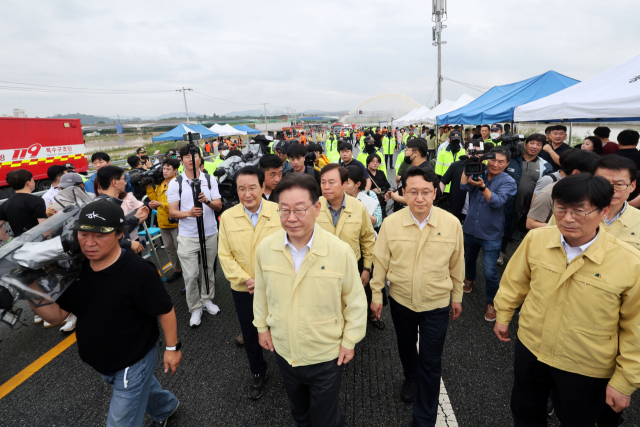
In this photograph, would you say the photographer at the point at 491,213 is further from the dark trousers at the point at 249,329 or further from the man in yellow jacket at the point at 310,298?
the dark trousers at the point at 249,329

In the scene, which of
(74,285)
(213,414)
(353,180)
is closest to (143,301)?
(74,285)

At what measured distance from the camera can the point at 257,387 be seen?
2.71 m

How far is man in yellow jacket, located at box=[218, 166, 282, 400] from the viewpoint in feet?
8.58

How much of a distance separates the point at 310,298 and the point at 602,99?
5.58 metres

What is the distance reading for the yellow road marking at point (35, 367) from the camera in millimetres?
2915

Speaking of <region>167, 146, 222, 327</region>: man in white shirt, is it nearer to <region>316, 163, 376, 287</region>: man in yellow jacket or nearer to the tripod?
the tripod

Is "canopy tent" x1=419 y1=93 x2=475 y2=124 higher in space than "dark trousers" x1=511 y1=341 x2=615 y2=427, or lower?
higher

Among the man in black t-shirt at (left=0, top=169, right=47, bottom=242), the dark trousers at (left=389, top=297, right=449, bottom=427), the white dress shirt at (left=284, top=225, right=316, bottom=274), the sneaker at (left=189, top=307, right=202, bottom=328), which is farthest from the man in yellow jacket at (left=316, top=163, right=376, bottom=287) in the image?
the man in black t-shirt at (left=0, top=169, right=47, bottom=242)

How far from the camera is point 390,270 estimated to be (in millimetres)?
2414

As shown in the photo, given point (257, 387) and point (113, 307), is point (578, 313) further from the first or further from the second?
point (113, 307)

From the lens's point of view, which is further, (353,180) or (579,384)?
(353,180)

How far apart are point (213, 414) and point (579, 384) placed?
256 cm

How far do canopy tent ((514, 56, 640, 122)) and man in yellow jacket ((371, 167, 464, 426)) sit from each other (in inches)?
157

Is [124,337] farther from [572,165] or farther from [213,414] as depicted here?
[572,165]
